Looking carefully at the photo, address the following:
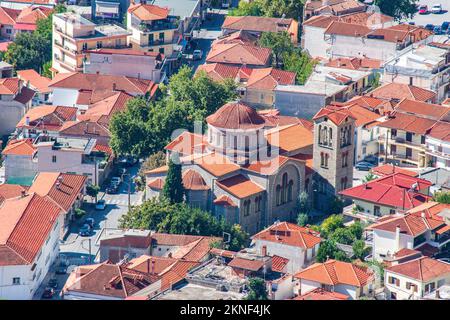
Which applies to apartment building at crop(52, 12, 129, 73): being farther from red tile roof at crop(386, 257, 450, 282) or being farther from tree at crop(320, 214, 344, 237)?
red tile roof at crop(386, 257, 450, 282)

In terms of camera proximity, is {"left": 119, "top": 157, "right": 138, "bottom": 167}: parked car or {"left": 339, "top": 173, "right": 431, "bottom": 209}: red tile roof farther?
{"left": 119, "top": 157, "right": 138, "bottom": 167}: parked car

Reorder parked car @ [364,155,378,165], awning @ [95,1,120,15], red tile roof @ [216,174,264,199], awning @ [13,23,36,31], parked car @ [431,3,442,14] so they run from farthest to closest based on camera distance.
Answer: parked car @ [431,3,442,14] < awning @ [13,23,36,31] < awning @ [95,1,120,15] < parked car @ [364,155,378,165] < red tile roof @ [216,174,264,199]

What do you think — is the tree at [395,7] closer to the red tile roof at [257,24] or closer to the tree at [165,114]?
the red tile roof at [257,24]

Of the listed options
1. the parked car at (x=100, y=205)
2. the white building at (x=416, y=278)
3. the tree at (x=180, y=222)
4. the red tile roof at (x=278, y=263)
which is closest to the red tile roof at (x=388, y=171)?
the tree at (x=180, y=222)

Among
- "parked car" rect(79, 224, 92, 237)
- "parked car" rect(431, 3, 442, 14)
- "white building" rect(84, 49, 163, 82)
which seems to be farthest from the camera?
"parked car" rect(431, 3, 442, 14)

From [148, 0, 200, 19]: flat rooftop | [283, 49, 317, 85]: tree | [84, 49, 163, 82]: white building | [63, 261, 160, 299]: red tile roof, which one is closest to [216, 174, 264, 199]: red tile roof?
[63, 261, 160, 299]: red tile roof

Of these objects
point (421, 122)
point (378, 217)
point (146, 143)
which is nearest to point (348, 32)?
point (421, 122)

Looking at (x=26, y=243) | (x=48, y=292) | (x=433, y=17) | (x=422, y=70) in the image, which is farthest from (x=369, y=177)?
Result: (x=433, y=17)
